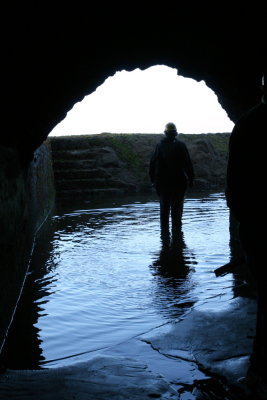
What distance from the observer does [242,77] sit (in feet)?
19.2

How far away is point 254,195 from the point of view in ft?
8.98

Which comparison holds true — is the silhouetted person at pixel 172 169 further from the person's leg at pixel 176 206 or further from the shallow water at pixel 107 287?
the shallow water at pixel 107 287

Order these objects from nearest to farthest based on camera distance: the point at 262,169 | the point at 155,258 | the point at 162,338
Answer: the point at 262,169 → the point at 162,338 → the point at 155,258

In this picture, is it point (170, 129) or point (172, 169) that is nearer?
point (170, 129)

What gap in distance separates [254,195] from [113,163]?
1853cm

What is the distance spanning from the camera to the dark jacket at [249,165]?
2709 millimetres

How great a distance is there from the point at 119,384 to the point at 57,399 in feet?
1.37

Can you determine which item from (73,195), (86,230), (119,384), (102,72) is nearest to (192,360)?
(119,384)

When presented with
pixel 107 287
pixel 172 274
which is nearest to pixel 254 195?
pixel 107 287

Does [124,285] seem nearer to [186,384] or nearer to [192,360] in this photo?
[192,360]

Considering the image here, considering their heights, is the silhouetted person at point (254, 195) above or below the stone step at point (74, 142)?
below

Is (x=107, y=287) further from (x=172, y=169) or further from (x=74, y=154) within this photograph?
(x=74, y=154)

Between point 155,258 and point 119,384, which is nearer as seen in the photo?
point 119,384

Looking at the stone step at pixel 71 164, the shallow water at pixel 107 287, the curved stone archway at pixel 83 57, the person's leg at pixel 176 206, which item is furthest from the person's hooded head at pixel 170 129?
the stone step at pixel 71 164
